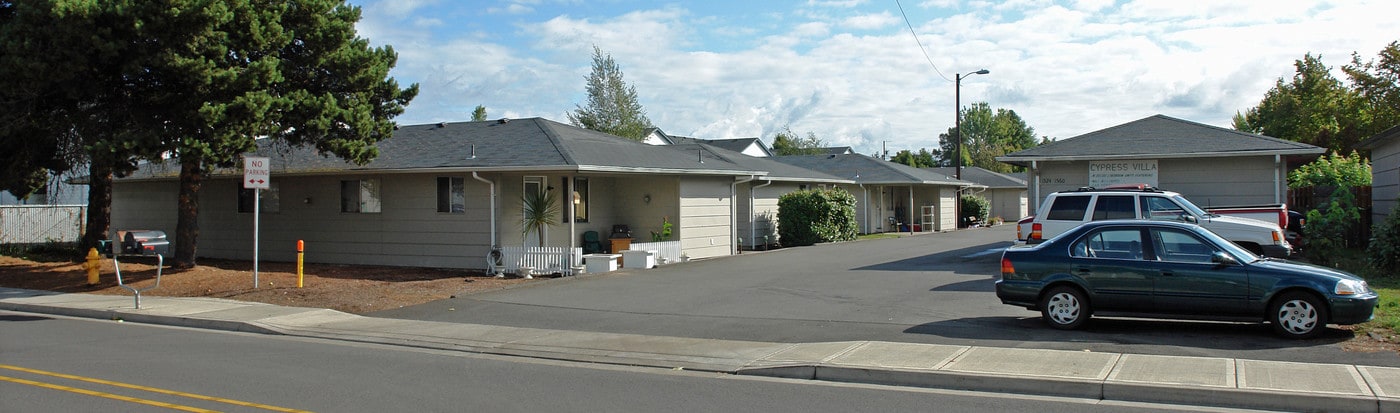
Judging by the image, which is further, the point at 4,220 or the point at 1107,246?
the point at 4,220

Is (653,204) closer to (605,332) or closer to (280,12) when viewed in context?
(280,12)

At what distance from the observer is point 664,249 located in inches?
884

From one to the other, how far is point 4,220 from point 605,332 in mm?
30513

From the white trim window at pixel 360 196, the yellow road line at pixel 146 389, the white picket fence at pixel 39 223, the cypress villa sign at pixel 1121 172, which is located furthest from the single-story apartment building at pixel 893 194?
the yellow road line at pixel 146 389

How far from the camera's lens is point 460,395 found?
8453 millimetres

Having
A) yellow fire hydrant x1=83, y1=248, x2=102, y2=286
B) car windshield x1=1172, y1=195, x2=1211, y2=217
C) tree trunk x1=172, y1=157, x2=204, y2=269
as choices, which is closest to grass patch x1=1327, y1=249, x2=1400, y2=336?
car windshield x1=1172, y1=195, x2=1211, y2=217

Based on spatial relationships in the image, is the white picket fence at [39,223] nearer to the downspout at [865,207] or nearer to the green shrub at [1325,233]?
the downspout at [865,207]

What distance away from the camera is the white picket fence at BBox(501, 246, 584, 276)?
20.1 metres

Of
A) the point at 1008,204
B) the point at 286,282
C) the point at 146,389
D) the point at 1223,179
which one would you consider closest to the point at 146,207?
the point at 286,282

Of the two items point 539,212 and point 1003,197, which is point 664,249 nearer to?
point 539,212

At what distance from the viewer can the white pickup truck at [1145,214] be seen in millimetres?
15656

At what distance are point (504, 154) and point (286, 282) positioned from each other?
5.41 metres

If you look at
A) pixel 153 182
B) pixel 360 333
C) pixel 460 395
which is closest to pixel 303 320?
pixel 360 333

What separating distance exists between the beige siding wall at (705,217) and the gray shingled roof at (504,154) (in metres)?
0.54
